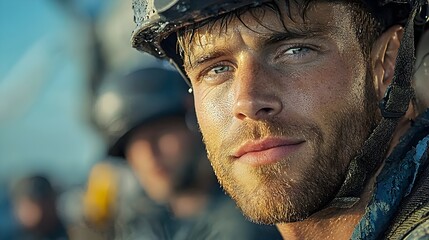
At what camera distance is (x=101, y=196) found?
684 centimetres

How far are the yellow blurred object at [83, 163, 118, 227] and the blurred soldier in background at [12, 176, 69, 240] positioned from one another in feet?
0.85

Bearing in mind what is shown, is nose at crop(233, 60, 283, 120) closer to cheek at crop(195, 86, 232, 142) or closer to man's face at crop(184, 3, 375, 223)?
man's face at crop(184, 3, 375, 223)

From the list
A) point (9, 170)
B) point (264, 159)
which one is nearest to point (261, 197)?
point (264, 159)

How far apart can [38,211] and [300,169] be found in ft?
14.7

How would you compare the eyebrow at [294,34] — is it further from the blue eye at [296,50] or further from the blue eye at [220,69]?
the blue eye at [220,69]

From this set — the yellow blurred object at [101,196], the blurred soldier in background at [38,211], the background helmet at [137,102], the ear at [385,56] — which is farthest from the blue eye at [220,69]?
the blurred soldier in background at [38,211]

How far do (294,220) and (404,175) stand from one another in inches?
14.7

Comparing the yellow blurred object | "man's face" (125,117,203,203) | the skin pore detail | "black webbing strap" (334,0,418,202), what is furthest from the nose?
the yellow blurred object

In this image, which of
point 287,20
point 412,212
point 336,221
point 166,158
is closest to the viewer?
point 412,212

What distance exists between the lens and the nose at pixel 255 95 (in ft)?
8.61

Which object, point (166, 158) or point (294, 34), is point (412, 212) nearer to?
point (294, 34)

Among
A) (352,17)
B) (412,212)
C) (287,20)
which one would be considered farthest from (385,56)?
(412,212)

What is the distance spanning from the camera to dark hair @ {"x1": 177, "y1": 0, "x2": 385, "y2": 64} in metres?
2.74

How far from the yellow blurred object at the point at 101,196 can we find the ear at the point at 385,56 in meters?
3.73
